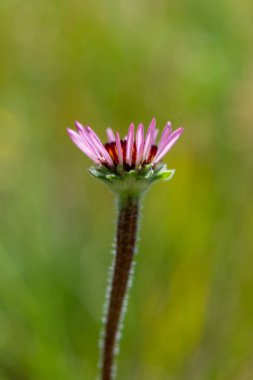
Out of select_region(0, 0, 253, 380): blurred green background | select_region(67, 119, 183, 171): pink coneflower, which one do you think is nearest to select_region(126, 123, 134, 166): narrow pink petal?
select_region(67, 119, 183, 171): pink coneflower

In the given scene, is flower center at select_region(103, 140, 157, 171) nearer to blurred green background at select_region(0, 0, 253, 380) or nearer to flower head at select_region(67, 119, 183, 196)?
flower head at select_region(67, 119, 183, 196)

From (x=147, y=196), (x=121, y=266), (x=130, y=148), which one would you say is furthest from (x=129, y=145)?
(x=147, y=196)

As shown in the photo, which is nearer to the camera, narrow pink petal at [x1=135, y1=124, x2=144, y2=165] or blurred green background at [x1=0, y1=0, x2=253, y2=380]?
narrow pink petal at [x1=135, y1=124, x2=144, y2=165]

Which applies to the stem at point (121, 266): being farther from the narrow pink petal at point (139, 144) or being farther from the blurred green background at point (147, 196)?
the blurred green background at point (147, 196)

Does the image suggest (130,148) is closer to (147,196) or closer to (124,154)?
(124,154)

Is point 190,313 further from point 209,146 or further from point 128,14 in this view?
point 128,14

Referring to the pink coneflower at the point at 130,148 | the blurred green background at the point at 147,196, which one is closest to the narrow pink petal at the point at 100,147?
the pink coneflower at the point at 130,148

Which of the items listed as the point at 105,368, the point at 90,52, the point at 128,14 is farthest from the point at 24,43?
the point at 105,368
